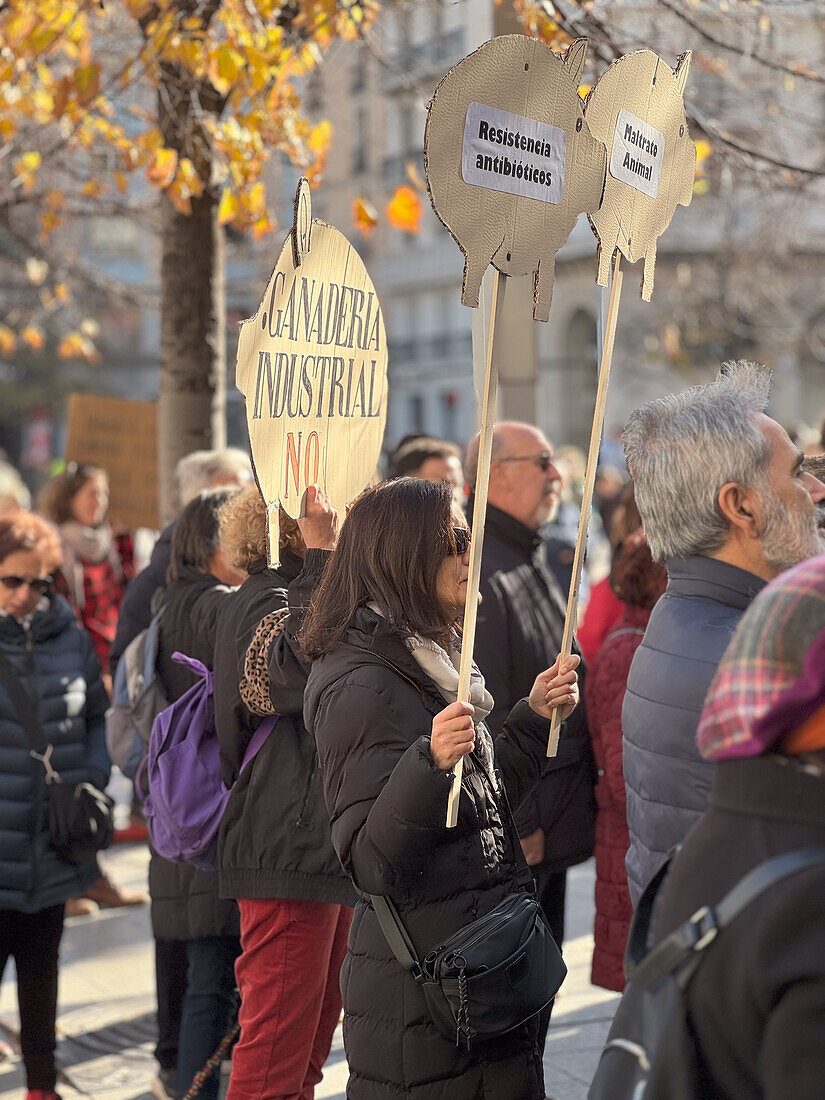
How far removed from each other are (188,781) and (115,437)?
4280 mm

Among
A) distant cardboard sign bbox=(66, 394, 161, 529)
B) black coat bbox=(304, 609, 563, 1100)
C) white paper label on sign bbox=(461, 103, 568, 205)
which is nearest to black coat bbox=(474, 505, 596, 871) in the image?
black coat bbox=(304, 609, 563, 1100)

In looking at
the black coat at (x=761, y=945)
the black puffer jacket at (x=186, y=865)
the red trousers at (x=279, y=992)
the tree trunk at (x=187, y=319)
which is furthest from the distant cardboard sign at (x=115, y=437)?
the black coat at (x=761, y=945)

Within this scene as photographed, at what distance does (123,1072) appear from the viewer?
183 inches

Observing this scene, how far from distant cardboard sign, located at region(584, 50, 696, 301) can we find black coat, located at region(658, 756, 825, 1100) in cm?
162

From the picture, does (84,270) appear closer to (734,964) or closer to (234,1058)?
(234,1058)

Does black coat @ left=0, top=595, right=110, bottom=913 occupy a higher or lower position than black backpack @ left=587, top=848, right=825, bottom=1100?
lower

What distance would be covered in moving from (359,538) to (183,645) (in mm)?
1425

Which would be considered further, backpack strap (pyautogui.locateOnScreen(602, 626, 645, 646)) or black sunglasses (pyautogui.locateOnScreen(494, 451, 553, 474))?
black sunglasses (pyautogui.locateOnScreen(494, 451, 553, 474))

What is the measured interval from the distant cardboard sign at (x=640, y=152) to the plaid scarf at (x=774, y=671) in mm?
1521

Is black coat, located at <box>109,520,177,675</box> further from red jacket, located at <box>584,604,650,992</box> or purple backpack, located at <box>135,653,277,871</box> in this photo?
red jacket, located at <box>584,604,650,992</box>

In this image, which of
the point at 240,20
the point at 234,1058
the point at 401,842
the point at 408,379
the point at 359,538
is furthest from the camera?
the point at 408,379

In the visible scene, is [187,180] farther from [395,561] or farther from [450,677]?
[450,677]

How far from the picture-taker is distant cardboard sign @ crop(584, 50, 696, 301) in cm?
290

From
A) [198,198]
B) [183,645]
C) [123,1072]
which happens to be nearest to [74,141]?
[198,198]
